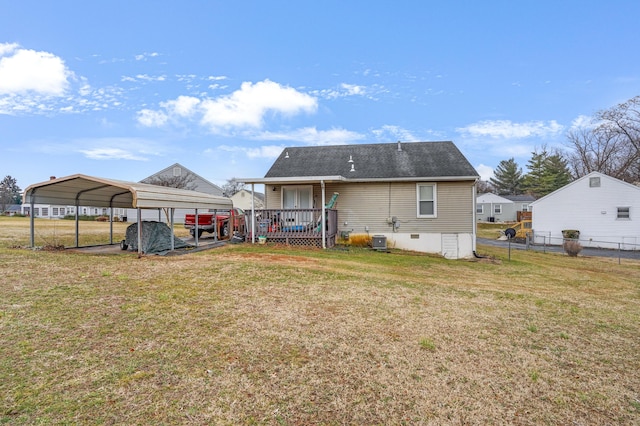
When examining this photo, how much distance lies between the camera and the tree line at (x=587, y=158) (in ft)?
106

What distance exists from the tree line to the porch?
35.2 meters

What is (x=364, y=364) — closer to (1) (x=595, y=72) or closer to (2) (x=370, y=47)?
(2) (x=370, y=47)

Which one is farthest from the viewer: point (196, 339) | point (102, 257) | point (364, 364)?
point (102, 257)

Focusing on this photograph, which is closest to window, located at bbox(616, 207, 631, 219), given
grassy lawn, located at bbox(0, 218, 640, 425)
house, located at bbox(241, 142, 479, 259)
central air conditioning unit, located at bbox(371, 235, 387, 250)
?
house, located at bbox(241, 142, 479, 259)

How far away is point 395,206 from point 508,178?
53.4 metres

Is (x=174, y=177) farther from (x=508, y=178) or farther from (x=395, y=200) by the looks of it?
(x=508, y=178)

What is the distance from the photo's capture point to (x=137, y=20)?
1175 cm

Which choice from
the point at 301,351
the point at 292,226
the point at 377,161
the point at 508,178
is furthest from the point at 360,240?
the point at 508,178

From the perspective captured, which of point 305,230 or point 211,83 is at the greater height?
point 211,83

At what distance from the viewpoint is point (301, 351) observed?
12.2 ft

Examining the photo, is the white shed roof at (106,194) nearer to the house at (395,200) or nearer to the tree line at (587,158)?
the house at (395,200)

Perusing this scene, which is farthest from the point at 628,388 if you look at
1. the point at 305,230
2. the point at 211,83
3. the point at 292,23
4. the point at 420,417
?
the point at 211,83

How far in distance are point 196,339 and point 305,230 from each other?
9.15 m

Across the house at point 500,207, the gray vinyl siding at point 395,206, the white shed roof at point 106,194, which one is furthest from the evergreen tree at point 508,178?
the white shed roof at point 106,194
